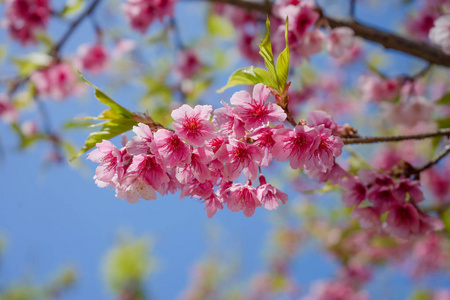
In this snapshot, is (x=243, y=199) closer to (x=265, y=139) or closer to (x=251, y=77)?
(x=265, y=139)

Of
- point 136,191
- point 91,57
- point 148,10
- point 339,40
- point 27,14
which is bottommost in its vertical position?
point 136,191

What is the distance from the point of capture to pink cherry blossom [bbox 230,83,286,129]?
81 centimetres

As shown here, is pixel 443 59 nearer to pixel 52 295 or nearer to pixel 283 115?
pixel 283 115

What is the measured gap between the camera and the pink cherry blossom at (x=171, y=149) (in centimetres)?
78

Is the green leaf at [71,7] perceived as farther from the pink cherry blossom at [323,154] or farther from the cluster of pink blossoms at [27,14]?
the pink cherry blossom at [323,154]

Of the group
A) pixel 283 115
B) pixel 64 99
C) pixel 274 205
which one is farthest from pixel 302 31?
pixel 64 99

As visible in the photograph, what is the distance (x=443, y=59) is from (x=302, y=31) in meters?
0.60

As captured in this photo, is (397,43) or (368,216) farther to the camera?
(397,43)

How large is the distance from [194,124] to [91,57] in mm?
2626

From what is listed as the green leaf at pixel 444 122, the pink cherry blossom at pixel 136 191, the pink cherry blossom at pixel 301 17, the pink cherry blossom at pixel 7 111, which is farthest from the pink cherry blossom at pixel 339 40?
the pink cherry blossom at pixel 7 111

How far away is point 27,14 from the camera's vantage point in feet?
7.74

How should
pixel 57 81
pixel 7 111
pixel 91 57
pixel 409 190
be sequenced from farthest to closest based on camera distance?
pixel 91 57
pixel 57 81
pixel 7 111
pixel 409 190

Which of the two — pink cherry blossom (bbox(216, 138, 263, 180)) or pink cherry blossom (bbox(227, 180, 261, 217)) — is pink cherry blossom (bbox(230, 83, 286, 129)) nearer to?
pink cherry blossom (bbox(216, 138, 263, 180))

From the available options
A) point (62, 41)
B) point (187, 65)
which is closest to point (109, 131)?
point (62, 41)
